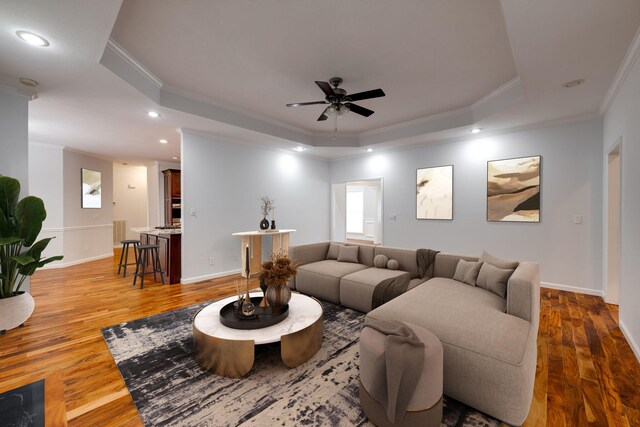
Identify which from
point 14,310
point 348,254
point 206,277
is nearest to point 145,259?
point 206,277

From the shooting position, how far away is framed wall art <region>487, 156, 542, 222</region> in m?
4.37

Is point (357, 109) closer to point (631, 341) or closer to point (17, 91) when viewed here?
point (631, 341)

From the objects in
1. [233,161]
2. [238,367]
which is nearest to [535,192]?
[238,367]

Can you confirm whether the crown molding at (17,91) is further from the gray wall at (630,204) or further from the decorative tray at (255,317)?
the gray wall at (630,204)

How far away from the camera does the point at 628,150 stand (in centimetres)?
267

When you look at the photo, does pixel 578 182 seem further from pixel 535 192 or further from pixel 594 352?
pixel 594 352

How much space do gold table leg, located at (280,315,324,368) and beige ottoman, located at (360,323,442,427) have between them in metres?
0.61

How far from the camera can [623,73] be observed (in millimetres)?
2650

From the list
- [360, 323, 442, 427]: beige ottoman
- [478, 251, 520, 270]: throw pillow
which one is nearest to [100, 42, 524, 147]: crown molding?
[478, 251, 520, 270]: throw pillow

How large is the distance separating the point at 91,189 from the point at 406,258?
7573 millimetres

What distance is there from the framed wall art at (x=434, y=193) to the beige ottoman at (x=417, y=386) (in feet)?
13.5

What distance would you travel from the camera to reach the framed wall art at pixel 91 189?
21.3ft

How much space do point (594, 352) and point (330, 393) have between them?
2.41m

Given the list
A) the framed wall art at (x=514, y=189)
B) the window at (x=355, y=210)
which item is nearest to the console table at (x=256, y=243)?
the framed wall art at (x=514, y=189)
